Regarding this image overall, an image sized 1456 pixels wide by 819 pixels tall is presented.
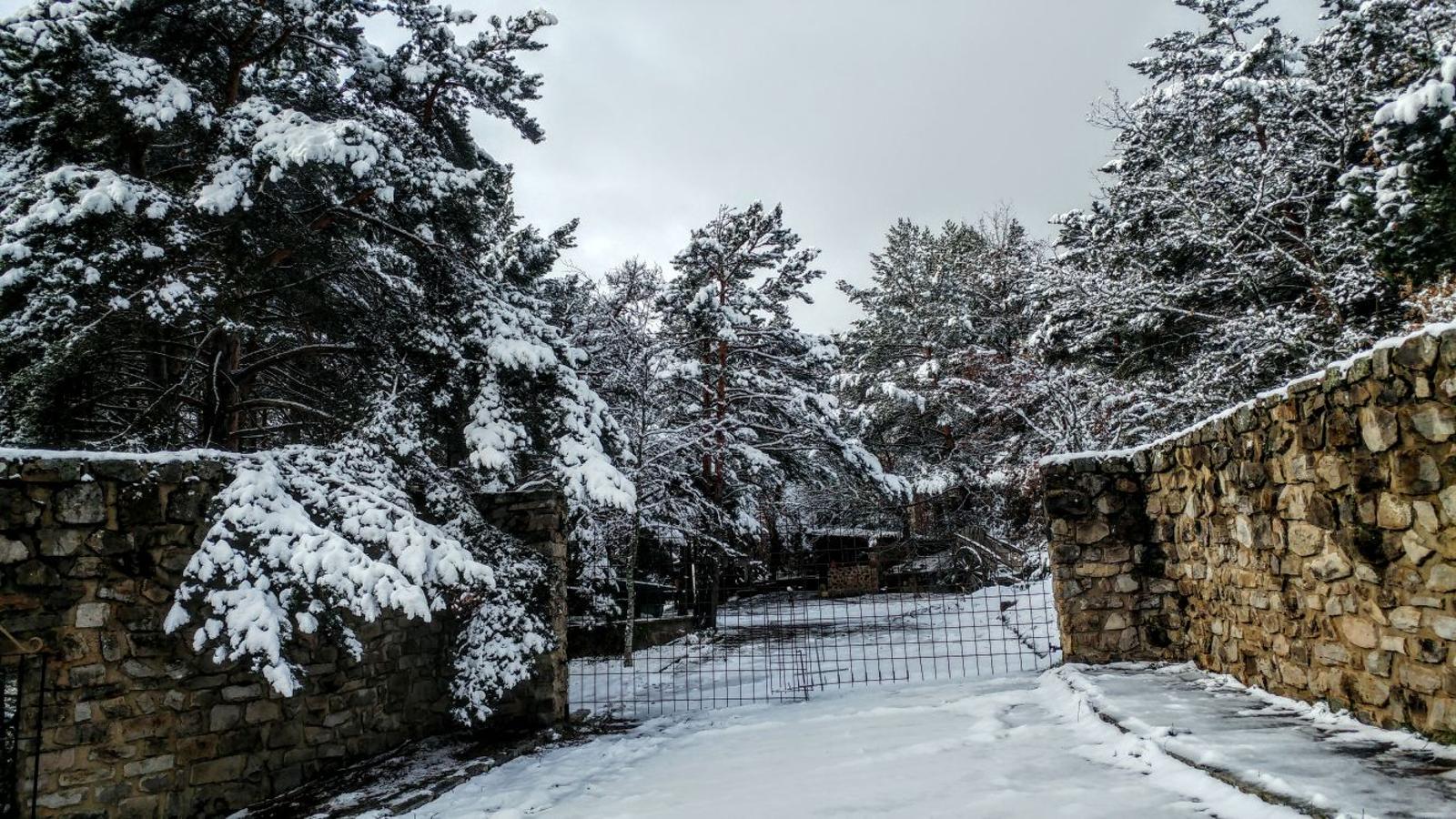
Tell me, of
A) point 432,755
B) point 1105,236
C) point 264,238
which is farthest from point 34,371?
point 1105,236

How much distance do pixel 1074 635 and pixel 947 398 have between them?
13.4 meters

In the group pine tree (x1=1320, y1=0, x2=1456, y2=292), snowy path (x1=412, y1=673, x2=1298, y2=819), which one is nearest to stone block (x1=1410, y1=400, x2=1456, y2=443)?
snowy path (x1=412, y1=673, x2=1298, y2=819)

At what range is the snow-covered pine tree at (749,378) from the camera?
1409 cm

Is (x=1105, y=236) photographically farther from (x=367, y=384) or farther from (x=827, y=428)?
(x=367, y=384)

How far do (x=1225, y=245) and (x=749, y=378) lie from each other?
7794mm

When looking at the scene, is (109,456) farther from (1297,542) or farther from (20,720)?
(1297,542)

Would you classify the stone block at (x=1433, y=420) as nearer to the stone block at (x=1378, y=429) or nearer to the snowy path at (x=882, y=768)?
the stone block at (x=1378, y=429)

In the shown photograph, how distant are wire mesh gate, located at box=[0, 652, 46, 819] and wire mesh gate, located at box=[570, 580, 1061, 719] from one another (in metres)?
4.07

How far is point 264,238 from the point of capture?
6539mm

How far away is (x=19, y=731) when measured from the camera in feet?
13.5

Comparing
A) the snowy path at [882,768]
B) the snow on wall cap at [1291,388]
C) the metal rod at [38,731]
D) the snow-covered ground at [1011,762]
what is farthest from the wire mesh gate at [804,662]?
Answer: the metal rod at [38,731]

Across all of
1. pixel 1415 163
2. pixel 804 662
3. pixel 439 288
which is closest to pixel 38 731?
pixel 439 288

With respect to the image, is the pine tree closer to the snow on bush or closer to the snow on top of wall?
the snow on bush

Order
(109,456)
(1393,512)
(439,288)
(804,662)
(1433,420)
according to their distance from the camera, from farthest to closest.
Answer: (804,662) → (439,288) → (109,456) → (1393,512) → (1433,420)
